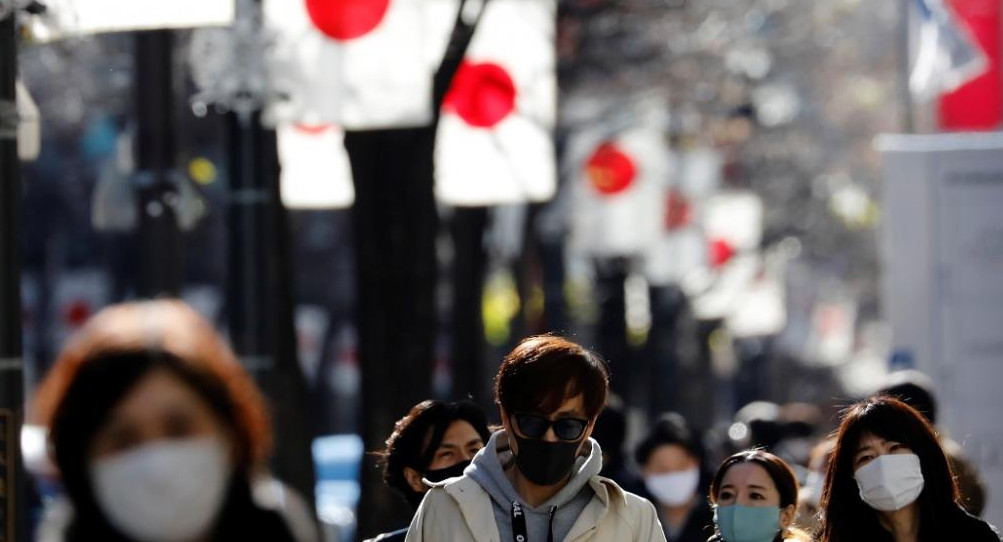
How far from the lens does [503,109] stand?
1296 cm

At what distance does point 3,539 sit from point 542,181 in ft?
24.5

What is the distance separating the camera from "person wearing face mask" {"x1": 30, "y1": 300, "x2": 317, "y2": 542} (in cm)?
283

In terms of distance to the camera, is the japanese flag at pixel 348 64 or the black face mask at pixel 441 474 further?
the japanese flag at pixel 348 64

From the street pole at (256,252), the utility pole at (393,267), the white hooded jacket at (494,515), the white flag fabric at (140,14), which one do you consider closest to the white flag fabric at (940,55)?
the utility pole at (393,267)

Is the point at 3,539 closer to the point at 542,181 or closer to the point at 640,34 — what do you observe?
the point at 542,181

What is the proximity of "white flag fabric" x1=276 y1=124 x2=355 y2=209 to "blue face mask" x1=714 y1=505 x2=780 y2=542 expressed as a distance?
8195mm

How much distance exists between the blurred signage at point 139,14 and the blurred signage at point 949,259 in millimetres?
6152

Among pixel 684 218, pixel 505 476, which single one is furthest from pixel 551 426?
pixel 684 218

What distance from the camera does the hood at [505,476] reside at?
4.80 m

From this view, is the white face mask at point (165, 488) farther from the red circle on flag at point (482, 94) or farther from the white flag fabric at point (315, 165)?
the white flag fabric at point (315, 165)

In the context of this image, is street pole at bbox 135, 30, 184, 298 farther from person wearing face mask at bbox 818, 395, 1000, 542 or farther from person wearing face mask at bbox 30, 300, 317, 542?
person wearing face mask at bbox 30, 300, 317, 542

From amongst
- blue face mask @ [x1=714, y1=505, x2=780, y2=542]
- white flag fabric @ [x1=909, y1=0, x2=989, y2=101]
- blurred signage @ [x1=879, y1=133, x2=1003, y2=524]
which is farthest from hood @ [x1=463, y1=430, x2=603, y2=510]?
white flag fabric @ [x1=909, y1=0, x2=989, y2=101]

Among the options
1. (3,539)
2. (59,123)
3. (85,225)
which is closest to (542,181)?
(3,539)

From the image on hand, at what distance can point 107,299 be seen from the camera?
44125mm
